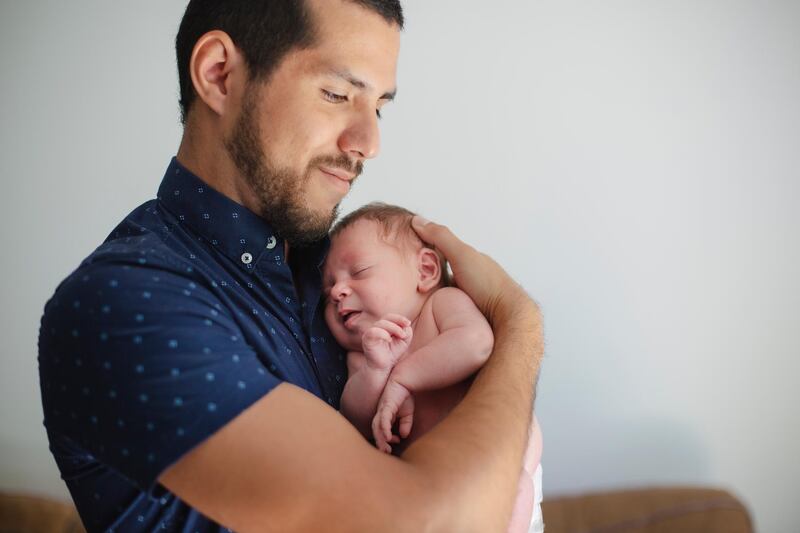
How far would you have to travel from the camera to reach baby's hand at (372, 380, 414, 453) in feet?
3.97

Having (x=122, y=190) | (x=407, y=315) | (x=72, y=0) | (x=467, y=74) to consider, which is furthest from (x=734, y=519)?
(x=72, y=0)

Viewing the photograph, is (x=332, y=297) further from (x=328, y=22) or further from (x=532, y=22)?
(x=532, y=22)

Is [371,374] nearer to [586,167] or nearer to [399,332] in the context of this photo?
[399,332]

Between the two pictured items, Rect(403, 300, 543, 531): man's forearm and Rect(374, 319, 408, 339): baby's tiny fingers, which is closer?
Rect(403, 300, 543, 531): man's forearm

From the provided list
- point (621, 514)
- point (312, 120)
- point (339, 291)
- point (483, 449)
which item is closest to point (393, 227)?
point (339, 291)

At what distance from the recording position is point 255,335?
1184mm

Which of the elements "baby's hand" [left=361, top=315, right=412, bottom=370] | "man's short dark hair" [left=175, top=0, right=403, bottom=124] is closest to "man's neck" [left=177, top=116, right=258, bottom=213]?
"man's short dark hair" [left=175, top=0, right=403, bottom=124]

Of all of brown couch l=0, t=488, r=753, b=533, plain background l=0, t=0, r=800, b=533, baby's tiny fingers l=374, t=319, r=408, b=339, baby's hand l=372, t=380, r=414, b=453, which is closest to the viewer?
baby's hand l=372, t=380, r=414, b=453

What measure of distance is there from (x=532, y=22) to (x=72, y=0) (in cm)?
171

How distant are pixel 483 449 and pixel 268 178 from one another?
0.72 meters

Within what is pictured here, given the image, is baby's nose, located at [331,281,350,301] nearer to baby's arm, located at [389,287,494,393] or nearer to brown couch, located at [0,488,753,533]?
baby's arm, located at [389,287,494,393]

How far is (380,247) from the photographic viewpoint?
150 centimetres

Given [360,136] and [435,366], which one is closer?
[435,366]

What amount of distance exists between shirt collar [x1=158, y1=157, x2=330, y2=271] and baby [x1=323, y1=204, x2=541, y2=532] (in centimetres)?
20
